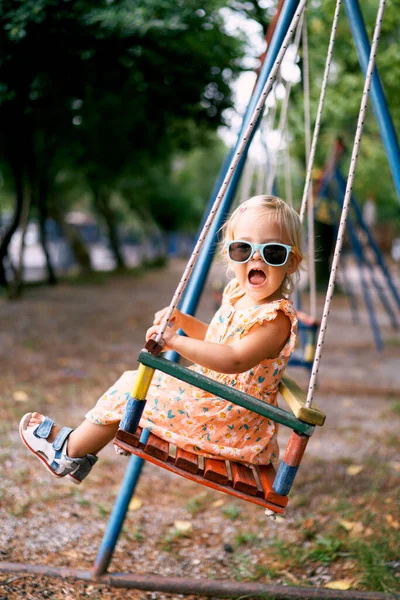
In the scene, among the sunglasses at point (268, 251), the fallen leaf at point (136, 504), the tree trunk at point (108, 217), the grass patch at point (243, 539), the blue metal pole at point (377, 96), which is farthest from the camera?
the tree trunk at point (108, 217)

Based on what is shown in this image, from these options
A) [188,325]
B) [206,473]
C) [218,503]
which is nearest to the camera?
[206,473]

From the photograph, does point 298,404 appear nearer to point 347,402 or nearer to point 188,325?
point 188,325

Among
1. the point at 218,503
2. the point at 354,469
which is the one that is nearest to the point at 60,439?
the point at 218,503

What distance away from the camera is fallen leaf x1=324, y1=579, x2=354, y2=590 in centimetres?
288

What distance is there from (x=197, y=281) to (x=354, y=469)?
78.0 inches

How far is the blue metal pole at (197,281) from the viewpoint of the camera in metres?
2.83

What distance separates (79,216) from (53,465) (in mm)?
59296

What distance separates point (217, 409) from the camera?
222 cm

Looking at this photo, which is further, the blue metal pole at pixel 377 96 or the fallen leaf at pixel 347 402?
the fallen leaf at pixel 347 402

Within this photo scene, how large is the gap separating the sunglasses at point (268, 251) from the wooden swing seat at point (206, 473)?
0.65 metres

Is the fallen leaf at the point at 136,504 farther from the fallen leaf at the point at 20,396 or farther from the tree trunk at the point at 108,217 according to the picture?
the tree trunk at the point at 108,217

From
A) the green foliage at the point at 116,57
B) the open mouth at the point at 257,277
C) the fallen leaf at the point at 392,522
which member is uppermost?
the green foliage at the point at 116,57

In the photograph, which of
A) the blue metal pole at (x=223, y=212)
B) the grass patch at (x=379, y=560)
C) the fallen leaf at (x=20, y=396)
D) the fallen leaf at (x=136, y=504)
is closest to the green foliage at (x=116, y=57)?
the blue metal pole at (x=223, y=212)

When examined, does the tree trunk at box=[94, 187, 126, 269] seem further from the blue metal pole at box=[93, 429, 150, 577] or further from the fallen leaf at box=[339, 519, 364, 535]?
the blue metal pole at box=[93, 429, 150, 577]
